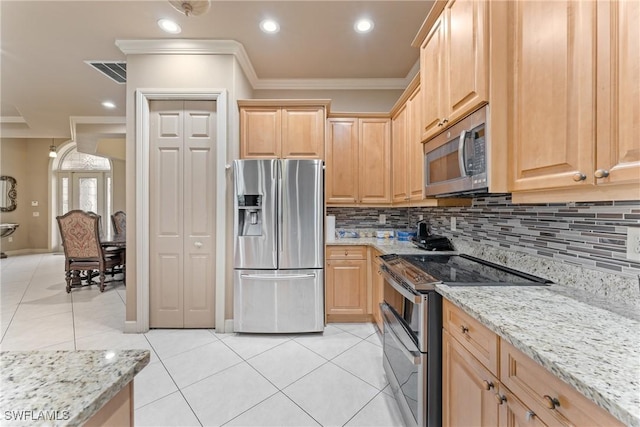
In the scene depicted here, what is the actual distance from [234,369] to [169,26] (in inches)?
120

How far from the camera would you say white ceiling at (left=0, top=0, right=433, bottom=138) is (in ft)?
7.09

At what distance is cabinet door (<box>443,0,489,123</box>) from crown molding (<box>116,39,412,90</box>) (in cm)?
165

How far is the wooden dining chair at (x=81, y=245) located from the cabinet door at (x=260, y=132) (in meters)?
2.87

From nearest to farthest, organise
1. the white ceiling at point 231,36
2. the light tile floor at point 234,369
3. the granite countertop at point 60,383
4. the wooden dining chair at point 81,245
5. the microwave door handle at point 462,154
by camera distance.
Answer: the granite countertop at point 60,383
the microwave door handle at point 462,154
the light tile floor at point 234,369
the white ceiling at point 231,36
the wooden dining chair at point 81,245

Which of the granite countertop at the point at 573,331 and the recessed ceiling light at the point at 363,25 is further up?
the recessed ceiling light at the point at 363,25

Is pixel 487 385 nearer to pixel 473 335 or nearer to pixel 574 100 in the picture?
pixel 473 335

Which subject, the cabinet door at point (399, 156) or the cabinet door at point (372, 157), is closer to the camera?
the cabinet door at point (399, 156)

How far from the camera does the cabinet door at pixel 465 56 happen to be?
123 centimetres

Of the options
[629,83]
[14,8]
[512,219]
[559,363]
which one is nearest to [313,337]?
[512,219]

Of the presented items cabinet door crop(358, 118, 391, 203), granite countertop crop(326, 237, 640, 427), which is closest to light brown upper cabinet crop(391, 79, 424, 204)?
Result: cabinet door crop(358, 118, 391, 203)

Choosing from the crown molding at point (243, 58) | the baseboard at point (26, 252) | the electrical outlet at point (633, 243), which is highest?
the crown molding at point (243, 58)

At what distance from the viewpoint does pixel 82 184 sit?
6.95m

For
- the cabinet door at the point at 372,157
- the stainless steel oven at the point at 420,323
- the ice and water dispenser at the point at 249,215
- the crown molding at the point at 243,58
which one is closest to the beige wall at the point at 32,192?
the crown molding at the point at 243,58

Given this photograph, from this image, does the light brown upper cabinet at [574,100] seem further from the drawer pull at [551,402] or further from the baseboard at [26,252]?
the baseboard at [26,252]
